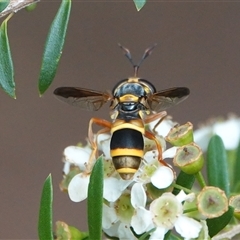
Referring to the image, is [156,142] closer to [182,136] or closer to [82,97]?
[182,136]

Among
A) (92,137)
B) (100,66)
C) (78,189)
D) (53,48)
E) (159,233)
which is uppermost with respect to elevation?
(100,66)

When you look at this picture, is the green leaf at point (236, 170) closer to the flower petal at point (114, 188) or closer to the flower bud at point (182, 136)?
the flower bud at point (182, 136)

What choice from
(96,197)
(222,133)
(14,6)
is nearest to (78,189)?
(96,197)

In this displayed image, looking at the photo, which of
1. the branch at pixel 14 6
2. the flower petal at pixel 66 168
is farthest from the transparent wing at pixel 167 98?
the branch at pixel 14 6

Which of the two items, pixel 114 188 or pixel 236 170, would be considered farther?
pixel 236 170

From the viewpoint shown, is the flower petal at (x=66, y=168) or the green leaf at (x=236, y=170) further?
the green leaf at (x=236, y=170)

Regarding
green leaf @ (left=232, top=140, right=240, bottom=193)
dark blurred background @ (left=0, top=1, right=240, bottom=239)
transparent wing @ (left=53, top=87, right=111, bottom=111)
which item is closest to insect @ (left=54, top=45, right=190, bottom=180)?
transparent wing @ (left=53, top=87, right=111, bottom=111)
